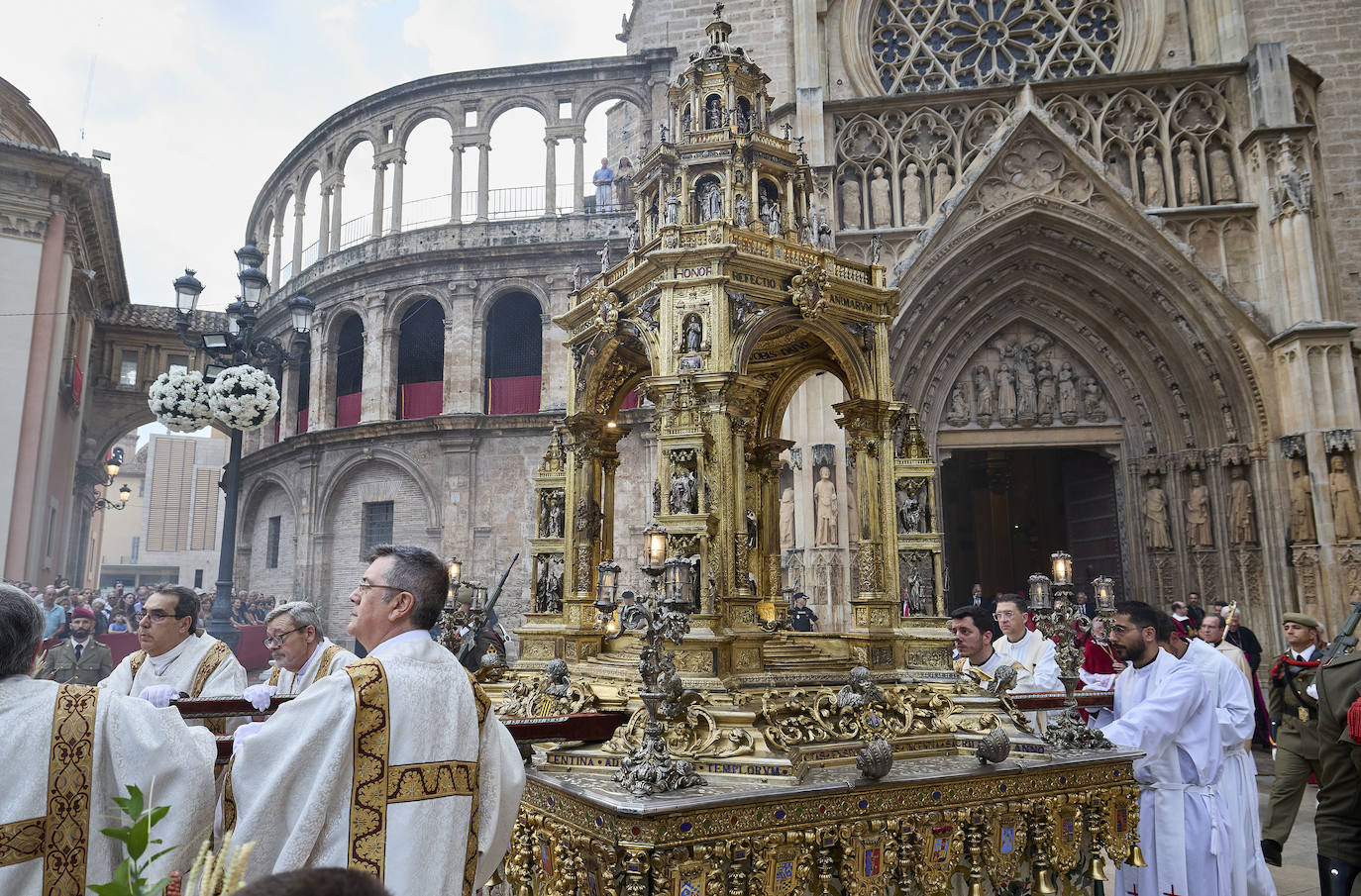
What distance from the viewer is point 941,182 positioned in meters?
15.5

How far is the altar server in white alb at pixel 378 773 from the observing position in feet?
8.27

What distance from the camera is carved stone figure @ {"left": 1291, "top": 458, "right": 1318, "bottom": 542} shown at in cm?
1372

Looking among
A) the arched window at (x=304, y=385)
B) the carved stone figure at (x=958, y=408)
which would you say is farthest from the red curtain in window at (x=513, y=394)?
the carved stone figure at (x=958, y=408)

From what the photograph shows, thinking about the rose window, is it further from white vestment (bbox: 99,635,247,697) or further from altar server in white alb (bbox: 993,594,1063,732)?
white vestment (bbox: 99,635,247,697)

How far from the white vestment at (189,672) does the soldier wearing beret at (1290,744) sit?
6870mm

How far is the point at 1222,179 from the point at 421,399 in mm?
17069

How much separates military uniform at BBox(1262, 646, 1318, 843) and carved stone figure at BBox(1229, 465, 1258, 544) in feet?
29.6

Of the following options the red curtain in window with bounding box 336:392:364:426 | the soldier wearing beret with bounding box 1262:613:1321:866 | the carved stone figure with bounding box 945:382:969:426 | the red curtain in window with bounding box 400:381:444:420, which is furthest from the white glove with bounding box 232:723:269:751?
the red curtain in window with bounding box 336:392:364:426

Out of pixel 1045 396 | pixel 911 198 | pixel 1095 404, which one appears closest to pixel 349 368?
pixel 911 198

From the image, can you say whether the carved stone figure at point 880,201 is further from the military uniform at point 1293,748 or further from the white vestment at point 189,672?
the white vestment at point 189,672

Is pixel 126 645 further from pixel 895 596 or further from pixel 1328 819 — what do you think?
pixel 1328 819

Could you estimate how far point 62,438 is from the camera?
65.0 ft

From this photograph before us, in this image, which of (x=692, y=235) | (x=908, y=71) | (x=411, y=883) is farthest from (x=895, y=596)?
(x=908, y=71)

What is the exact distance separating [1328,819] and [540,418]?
15619 millimetres
